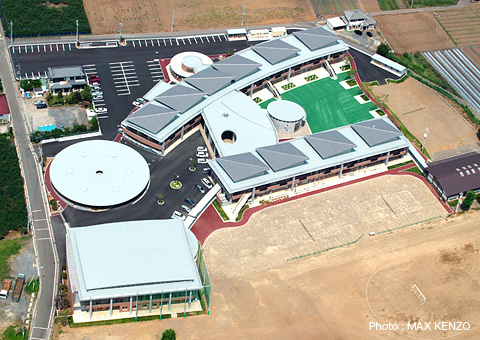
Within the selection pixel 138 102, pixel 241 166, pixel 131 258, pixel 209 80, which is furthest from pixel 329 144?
pixel 131 258

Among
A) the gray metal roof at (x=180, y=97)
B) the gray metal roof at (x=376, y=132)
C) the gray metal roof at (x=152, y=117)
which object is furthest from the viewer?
the gray metal roof at (x=180, y=97)

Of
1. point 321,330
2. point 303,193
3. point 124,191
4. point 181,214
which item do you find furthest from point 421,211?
point 124,191

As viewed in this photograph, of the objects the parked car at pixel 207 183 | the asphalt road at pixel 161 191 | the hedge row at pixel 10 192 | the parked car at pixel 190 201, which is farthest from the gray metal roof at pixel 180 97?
the hedge row at pixel 10 192

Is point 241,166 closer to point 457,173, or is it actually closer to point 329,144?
point 329,144

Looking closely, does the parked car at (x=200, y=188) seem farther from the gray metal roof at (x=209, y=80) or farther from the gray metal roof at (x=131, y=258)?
the gray metal roof at (x=209, y=80)

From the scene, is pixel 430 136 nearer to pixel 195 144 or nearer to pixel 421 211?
pixel 421 211

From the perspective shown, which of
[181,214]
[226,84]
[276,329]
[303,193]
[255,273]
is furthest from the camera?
[226,84]
